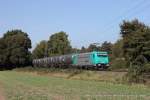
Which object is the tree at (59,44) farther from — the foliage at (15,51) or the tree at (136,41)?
the tree at (136,41)

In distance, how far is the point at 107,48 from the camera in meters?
138

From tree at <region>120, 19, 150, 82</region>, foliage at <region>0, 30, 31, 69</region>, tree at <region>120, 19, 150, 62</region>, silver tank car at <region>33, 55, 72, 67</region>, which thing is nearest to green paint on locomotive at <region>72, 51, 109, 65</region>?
tree at <region>120, 19, 150, 82</region>

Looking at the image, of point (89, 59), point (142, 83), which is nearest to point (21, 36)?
point (89, 59)

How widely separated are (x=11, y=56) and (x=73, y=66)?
52394mm

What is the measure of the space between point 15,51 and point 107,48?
31.1 meters

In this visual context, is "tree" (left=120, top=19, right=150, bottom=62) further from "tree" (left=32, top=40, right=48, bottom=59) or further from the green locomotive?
"tree" (left=32, top=40, right=48, bottom=59)

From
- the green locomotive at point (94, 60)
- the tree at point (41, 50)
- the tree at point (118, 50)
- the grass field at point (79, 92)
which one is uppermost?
the tree at point (41, 50)

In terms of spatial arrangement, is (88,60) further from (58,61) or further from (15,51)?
(15,51)

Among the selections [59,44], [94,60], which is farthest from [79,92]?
[59,44]

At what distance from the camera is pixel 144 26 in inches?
2443

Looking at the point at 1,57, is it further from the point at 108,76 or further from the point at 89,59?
the point at 108,76

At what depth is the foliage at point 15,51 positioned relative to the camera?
4942 inches

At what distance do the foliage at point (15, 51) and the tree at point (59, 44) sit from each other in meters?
16.0

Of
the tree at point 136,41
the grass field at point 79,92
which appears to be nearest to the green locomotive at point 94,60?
the tree at point 136,41
